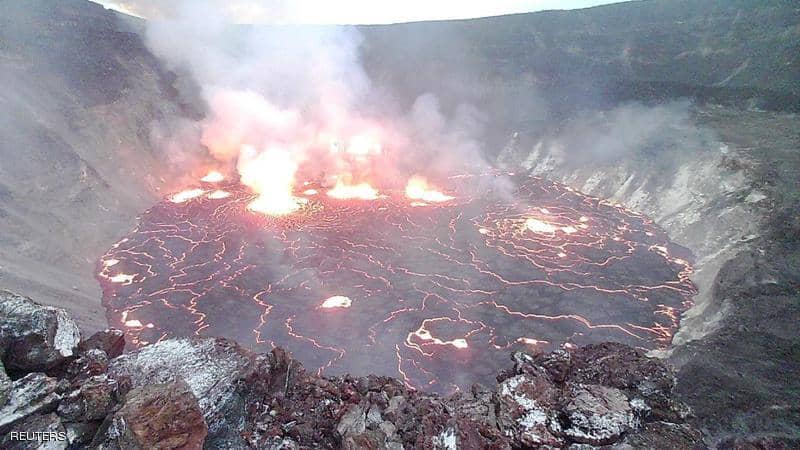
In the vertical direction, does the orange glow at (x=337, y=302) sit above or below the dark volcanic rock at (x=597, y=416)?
below

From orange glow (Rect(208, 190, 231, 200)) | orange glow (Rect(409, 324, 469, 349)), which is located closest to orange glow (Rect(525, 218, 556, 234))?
orange glow (Rect(409, 324, 469, 349))

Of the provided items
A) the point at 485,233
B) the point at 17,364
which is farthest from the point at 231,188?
the point at 17,364

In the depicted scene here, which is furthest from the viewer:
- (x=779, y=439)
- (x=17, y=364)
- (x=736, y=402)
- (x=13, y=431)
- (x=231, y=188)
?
(x=231, y=188)

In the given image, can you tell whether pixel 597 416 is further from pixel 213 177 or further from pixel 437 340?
pixel 213 177

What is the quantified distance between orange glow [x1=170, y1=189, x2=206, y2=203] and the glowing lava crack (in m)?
0.37

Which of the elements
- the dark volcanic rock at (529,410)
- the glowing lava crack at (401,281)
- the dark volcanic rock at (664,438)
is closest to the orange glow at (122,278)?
the glowing lava crack at (401,281)

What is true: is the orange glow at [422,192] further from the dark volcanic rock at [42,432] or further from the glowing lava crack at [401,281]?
the dark volcanic rock at [42,432]

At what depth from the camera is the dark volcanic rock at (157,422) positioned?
653 centimetres

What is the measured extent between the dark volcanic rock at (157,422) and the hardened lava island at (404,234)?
0.13 feet

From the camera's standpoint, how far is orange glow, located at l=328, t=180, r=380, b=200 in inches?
1734

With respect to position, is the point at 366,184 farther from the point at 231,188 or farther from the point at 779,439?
the point at 779,439

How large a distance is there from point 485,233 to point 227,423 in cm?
2863

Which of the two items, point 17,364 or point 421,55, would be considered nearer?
point 17,364

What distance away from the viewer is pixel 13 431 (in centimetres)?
677
